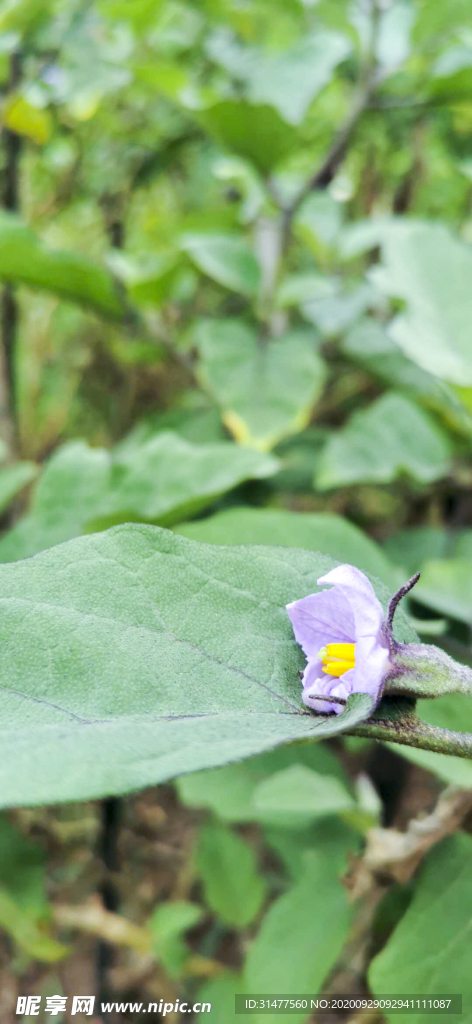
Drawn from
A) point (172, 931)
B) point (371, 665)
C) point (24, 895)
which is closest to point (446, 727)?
point (371, 665)

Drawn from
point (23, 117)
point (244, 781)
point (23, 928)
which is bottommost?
point (23, 928)

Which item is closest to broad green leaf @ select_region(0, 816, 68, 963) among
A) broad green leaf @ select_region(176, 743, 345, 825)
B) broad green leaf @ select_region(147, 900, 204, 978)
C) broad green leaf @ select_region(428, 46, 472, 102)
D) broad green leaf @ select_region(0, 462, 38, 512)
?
broad green leaf @ select_region(147, 900, 204, 978)

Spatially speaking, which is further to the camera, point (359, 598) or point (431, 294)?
point (431, 294)

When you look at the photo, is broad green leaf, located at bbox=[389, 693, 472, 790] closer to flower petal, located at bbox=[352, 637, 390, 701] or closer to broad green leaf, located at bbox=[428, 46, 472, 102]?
flower petal, located at bbox=[352, 637, 390, 701]

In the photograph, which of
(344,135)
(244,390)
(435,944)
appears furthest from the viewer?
(344,135)

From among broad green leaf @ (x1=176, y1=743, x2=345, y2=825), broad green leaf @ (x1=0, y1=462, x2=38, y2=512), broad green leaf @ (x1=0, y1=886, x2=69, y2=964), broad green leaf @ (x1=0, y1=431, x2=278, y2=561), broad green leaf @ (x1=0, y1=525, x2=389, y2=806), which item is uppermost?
broad green leaf @ (x1=0, y1=525, x2=389, y2=806)

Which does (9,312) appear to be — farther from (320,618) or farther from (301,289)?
(320,618)

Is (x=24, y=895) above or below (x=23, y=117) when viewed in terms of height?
below
